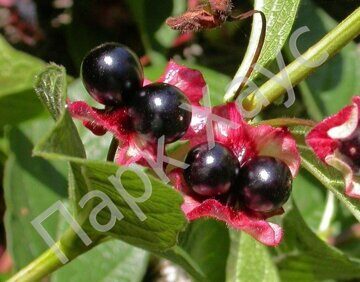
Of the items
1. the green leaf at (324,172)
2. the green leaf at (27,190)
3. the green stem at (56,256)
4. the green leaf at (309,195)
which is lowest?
the green leaf at (309,195)

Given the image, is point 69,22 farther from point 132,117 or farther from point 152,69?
point 132,117

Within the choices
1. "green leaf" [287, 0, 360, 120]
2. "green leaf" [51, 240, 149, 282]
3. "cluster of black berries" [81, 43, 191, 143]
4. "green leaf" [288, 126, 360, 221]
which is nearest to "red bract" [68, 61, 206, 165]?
"cluster of black berries" [81, 43, 191, 143]

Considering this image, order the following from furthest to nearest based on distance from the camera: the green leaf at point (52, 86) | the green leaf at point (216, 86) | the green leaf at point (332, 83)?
the green leaf at point (332, 83) → the green leaf at point (216, 86) → the green leaf at point (52, 86)

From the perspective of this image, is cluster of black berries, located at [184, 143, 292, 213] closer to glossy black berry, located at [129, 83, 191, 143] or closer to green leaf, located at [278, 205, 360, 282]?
glossy black berry, located at [129, 83, 191, 143]

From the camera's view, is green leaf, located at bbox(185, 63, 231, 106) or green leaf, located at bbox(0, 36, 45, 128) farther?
green leaf, located at bbox(185, 63, 231, 106)

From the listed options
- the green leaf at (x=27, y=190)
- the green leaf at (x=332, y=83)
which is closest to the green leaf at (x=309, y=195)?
the green leaf at (x=332, y=83)

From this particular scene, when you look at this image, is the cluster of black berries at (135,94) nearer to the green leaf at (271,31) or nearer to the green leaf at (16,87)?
the green leaf at (271,31)
